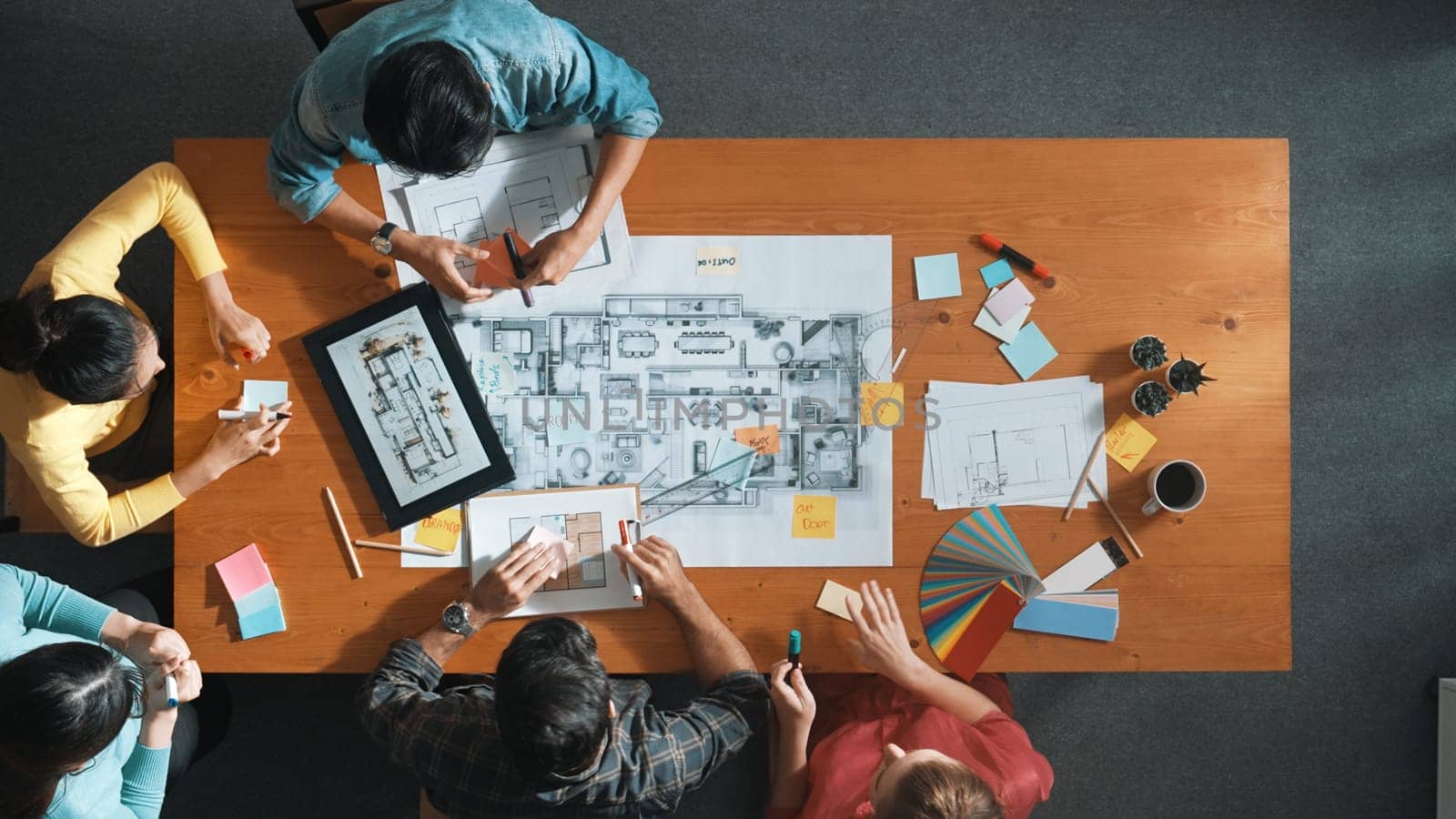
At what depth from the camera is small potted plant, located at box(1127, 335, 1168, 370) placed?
1.58m

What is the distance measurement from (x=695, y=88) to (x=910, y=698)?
1.64 meters

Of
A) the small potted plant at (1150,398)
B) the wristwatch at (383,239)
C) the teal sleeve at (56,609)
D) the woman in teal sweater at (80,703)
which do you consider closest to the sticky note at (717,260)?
the wristwatch at (383,239)

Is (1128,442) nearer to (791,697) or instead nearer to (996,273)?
(996,273)

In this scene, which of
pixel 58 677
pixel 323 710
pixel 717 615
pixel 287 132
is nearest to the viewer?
pixel 58 677

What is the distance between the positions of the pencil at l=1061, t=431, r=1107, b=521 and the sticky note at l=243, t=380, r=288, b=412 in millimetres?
1470

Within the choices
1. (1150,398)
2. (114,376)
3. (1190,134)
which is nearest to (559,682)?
(114,376)

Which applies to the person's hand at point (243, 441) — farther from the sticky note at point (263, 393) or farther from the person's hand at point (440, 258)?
the person's hand at point (440, 258)

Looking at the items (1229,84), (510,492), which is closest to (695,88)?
(510,492)

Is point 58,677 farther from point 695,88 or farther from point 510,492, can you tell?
point 695,88

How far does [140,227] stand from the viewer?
159 centimetres

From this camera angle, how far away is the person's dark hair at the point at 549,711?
128 centimetres

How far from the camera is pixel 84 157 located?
2338 millimetres

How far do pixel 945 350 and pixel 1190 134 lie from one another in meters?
1.31

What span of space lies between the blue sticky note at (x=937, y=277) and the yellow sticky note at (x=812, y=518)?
1.42 ft
